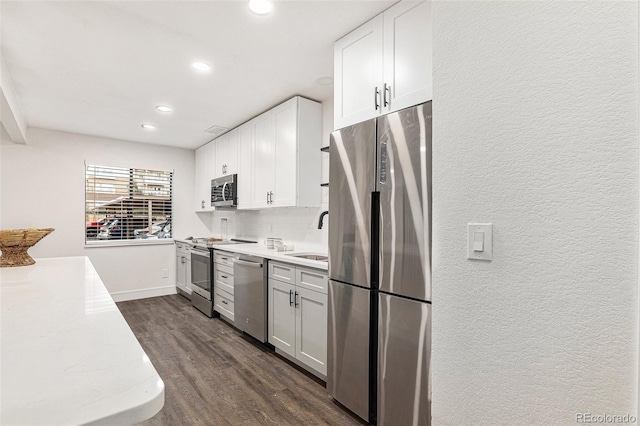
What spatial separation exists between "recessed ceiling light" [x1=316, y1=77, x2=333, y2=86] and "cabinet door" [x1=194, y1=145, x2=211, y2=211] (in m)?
2.79

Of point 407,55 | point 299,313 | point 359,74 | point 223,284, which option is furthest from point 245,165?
point 407,55

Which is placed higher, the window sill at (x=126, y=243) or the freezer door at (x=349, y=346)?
Answer: the window sill at (x=126, y=243)

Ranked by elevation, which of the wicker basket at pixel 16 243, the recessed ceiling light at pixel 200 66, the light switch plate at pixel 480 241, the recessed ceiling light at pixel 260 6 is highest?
the recessed ceiling light at pixel 260 6

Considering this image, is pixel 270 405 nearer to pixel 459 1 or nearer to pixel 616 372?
pixel 616 372

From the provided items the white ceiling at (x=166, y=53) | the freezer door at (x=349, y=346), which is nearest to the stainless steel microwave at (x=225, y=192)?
the white ceiling at (x=166, y=53)

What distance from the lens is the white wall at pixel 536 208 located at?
79 cm

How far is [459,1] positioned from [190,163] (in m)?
5.25

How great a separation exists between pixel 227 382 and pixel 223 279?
1.49m

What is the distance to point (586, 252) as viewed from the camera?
83 cm

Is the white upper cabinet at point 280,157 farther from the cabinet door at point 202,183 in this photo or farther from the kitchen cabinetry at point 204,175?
the cabinet door at point 202,183

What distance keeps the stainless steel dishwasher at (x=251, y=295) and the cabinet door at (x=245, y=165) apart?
33.3 inches

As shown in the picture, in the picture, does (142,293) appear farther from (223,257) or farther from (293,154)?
(293,154)

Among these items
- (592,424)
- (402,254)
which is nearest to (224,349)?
(402,254)

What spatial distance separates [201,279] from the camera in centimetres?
427
